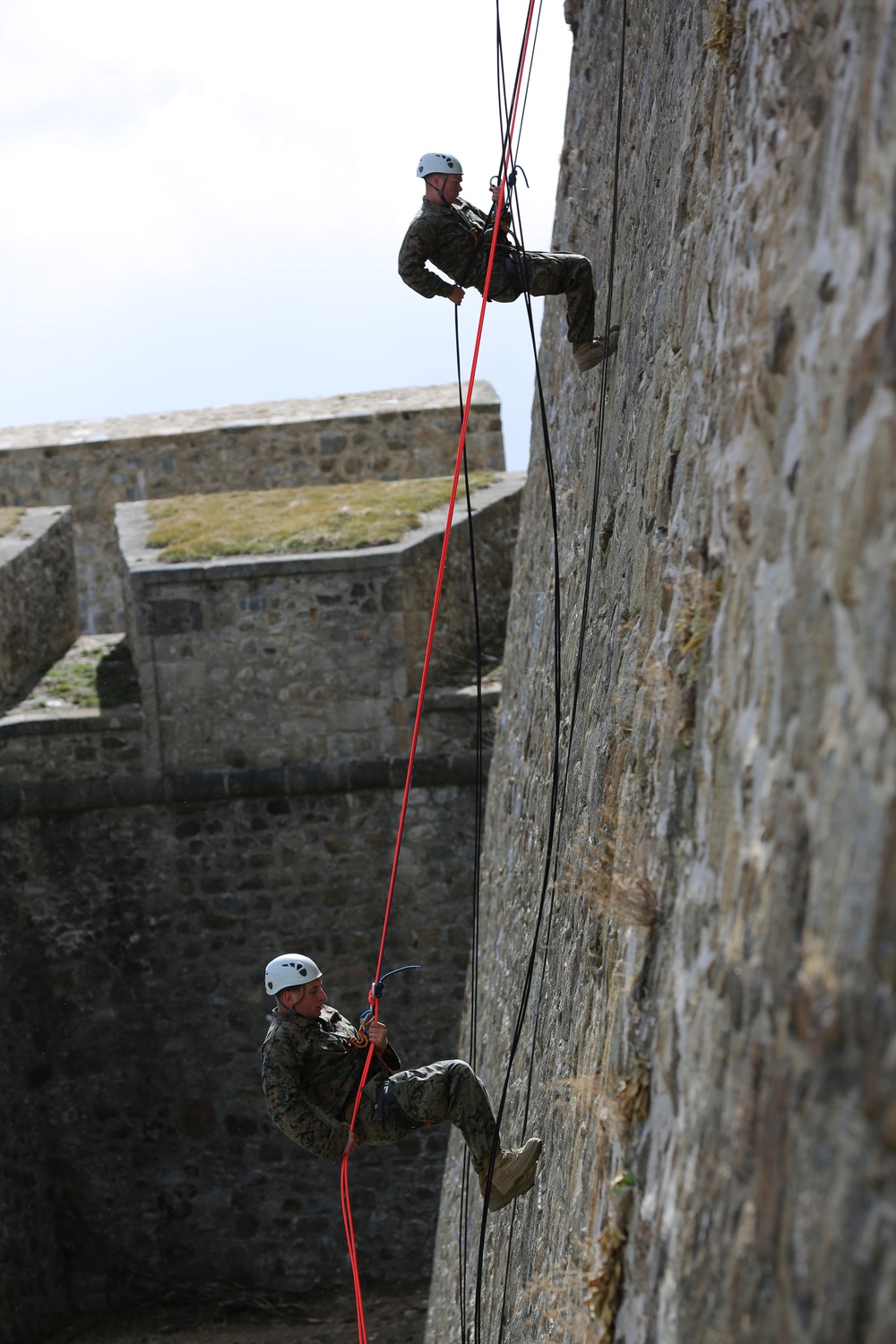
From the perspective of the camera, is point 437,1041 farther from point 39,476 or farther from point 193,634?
point 39,476

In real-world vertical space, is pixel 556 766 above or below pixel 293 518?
above

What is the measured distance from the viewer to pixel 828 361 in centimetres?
199

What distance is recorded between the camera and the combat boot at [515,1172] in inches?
169

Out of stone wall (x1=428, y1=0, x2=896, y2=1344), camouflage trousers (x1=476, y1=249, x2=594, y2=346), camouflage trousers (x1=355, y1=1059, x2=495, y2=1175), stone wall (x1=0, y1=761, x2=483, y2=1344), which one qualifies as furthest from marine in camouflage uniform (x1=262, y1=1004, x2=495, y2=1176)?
stone wall (x1=0, y1=761, x2=483, y2=1344)

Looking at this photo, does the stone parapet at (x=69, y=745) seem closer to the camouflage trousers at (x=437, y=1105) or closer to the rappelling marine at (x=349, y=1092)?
the rappelling marine at (x=349, y=1092)

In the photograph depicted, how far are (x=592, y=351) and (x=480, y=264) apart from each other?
68 cm

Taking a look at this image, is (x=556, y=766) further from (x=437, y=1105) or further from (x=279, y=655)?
(x=279, y=655)

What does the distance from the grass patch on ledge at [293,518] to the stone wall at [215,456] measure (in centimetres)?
149

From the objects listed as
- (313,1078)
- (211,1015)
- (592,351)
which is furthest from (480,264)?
(211,1015)

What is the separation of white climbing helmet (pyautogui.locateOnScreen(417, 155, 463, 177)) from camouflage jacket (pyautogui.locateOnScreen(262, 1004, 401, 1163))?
343cm

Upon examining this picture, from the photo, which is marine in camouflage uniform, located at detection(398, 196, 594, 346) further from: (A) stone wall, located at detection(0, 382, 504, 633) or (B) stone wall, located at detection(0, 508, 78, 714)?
(A) stone wall, located at detection(0, 382, 504, 633)

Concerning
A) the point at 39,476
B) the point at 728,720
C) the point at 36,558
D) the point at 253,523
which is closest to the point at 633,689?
the point at 728,720

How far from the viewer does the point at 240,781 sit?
10.3 metres

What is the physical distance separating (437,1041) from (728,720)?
865 centimetres
